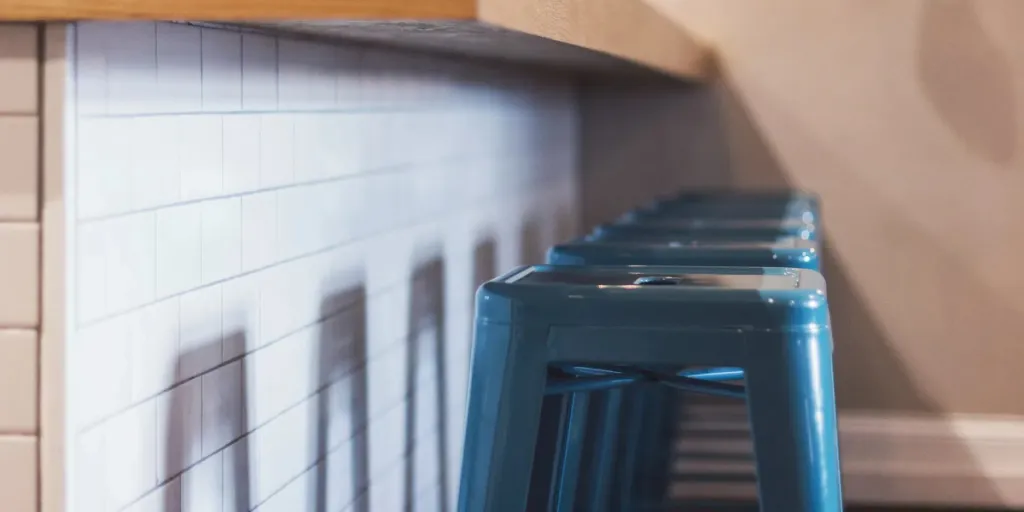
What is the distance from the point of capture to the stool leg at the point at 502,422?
1109mm

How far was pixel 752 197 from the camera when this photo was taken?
8.91ft

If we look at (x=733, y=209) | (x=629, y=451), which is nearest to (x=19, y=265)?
(x=629, y=451)

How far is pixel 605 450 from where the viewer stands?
172 cm

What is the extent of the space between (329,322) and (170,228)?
1.51ft

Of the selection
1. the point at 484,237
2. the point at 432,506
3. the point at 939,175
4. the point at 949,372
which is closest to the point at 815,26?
the point at 939,175

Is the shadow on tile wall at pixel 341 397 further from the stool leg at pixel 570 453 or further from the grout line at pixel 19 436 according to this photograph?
the grout line at pixel 19 436

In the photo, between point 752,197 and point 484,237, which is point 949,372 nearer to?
point 752,197

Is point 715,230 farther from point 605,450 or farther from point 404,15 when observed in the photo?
point 404,15

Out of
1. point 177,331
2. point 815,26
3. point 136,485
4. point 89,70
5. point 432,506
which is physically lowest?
point 432,506

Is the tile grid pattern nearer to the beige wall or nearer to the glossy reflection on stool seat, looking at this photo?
the glossy reflection on stool seat

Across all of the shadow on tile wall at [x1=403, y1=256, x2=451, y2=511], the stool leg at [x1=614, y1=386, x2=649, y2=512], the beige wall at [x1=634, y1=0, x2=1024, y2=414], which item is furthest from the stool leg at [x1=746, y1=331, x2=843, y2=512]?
the beige wall at [x1=634, y1=0, x2=1024, y2=414]

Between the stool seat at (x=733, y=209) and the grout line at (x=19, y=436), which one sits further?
the stool seat at (x=733, y=209)

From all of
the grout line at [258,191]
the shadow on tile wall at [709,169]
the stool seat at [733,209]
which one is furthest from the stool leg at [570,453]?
the shadow on tile wall at [709,169]

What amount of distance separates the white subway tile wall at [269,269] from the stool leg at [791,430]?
52cm
